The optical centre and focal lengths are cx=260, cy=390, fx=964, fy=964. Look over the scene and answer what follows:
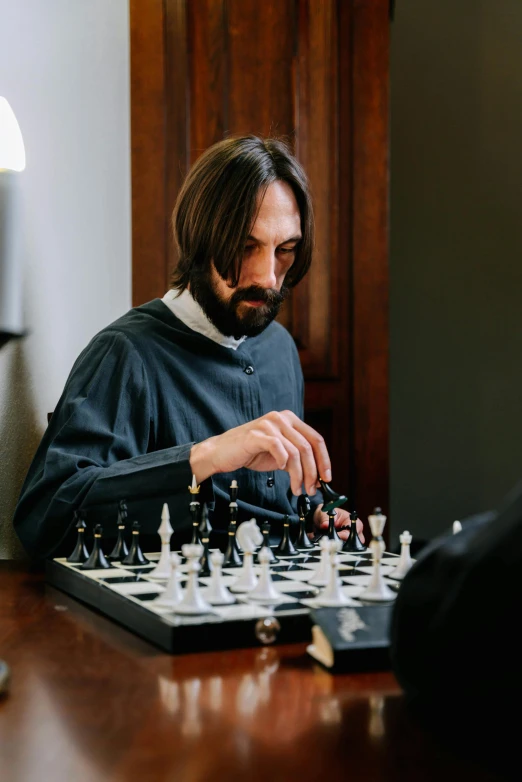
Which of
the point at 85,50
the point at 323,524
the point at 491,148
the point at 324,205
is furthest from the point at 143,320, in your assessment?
the point at 491,148

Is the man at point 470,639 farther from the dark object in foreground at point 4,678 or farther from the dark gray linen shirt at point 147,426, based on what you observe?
the dark gray linen shirt at point 147,426

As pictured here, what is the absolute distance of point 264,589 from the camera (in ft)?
3.86

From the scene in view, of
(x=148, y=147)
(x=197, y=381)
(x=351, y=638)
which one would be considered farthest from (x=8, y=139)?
(x=148, y=147)

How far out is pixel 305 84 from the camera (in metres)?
3.08

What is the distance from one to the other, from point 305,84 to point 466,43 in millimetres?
1364

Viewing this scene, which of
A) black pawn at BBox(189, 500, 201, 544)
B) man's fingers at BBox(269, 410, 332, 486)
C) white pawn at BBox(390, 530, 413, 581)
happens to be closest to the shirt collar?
man's fingers at BBox(269, 410, 332, 486)

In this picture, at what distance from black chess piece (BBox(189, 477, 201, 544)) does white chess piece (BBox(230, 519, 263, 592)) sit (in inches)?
8.4

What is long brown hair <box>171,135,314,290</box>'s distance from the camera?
2084 millimetres

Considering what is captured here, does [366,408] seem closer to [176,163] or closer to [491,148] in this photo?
[176,163]

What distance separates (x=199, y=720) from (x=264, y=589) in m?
0.37

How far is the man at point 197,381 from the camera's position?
1.67 metres

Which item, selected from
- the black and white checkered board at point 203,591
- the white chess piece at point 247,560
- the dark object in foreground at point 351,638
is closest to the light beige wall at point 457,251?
the black and white checkered board at point 203,591

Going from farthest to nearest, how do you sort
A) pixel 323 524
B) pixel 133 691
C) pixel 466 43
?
pixel 466 43 < pixel 323 524 < pixel 133 691

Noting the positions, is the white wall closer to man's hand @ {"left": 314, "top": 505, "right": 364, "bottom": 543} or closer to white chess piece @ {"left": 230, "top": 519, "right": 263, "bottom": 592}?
man's hand @ {"left": 314, "top": 505, "right": 364, "bottom": 543}
